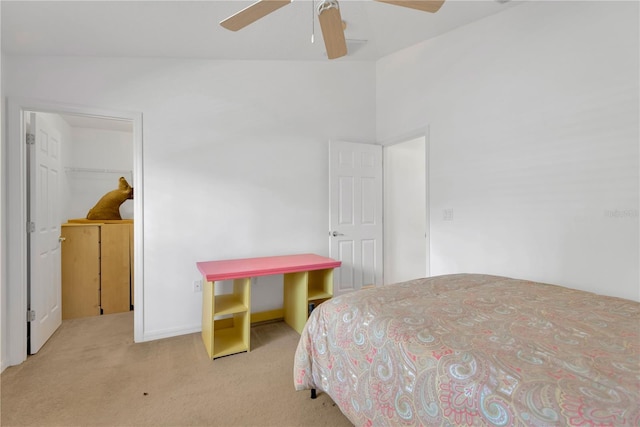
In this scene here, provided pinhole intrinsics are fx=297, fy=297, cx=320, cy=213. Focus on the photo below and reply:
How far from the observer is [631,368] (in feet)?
2.70

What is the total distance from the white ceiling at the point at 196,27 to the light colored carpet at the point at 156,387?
92.2 inches

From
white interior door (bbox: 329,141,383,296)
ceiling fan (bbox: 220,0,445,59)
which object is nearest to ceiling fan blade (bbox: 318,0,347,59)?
ceiling fan (bbox: 220,0,445,59)

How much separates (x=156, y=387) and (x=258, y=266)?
108cm

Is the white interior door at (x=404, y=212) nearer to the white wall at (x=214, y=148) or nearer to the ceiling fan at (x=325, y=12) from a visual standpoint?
the white wall at (x=214, y=148)

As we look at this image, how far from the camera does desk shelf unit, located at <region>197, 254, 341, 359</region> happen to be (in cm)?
235

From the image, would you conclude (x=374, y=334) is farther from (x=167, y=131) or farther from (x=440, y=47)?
(x=440, y=47)

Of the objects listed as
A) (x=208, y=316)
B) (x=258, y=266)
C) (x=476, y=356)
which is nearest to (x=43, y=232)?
(x=208, y=316)

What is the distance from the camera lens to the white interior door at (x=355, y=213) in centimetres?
346

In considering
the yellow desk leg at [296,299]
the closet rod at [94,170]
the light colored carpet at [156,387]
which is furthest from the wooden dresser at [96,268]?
the yellow desk leg at [296,299]

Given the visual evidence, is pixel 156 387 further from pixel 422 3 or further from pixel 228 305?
pixel 422 3

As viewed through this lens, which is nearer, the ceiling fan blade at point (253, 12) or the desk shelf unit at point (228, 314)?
the ceiling fan blade at point (253, 12)

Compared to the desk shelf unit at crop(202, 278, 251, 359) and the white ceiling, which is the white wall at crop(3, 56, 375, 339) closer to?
the white ceiling

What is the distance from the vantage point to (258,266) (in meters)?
2.59

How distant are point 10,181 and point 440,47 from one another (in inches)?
150
